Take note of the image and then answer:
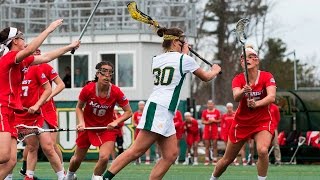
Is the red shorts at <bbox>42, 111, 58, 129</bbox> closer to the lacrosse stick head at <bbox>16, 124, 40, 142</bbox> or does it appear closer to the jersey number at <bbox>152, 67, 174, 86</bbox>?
the lacrosse stick head at <bbox>16, 124, 40, 142</bbox>

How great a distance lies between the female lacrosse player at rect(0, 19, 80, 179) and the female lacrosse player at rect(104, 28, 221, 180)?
53.0 inches

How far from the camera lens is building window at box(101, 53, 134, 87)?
1556 inches

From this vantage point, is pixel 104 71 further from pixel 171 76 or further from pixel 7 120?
pixel 7 120

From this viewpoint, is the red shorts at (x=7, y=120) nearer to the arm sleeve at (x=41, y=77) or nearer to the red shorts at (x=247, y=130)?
the red shorts at (x=247, y=130)

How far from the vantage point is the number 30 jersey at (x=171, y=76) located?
14719 mm

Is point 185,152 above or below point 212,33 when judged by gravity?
below

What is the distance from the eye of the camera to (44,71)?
61.7ft

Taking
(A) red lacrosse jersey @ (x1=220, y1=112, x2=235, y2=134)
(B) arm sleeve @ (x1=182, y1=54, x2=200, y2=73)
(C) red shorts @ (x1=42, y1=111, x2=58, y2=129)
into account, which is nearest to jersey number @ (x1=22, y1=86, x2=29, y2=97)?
(C) red shorts @ (x1=42, y1=111, x2=58, y2=129)

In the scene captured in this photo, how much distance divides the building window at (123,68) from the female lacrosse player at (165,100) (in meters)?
24.6

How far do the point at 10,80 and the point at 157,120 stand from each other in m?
2.07

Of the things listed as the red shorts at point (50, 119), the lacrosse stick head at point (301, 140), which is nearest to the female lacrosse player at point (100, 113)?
the red shorts at point (50, 119)

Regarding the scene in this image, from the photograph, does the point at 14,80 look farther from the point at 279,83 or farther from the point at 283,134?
the point at 279,83

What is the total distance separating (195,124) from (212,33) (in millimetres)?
33947

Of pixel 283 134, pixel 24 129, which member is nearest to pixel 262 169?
pixel 24 129
